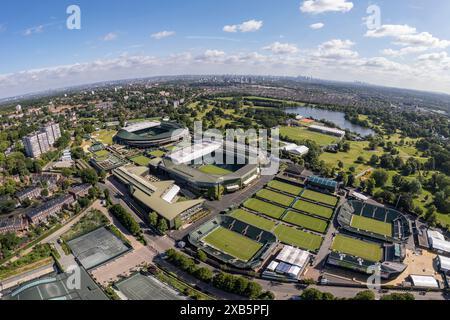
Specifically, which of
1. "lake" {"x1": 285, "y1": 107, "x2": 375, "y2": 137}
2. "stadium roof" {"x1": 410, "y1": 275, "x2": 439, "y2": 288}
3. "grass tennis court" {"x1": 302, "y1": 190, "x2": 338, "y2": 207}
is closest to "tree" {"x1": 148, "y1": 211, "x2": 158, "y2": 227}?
"grass tennis court" {"x1": 302, "y1": 190, "x2": 338, "y2": 207}

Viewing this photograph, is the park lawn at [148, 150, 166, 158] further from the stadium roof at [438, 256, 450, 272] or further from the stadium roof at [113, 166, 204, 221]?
the stadium roof at [438, 256, 450, 272]

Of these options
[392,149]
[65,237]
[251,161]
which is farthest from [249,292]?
[392,149]

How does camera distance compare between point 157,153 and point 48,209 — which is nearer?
point 48,209

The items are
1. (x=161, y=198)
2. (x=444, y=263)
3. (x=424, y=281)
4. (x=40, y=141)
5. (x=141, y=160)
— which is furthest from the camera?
(x=40, y=141)

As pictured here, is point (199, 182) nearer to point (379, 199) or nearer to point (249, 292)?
point (249, 292)

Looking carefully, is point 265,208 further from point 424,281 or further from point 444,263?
point 444,263

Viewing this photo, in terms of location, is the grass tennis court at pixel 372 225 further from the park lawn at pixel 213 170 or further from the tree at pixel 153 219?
the tree at pixel 153 219

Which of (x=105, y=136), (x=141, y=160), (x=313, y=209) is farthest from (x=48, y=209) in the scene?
(x=105, y=136)
